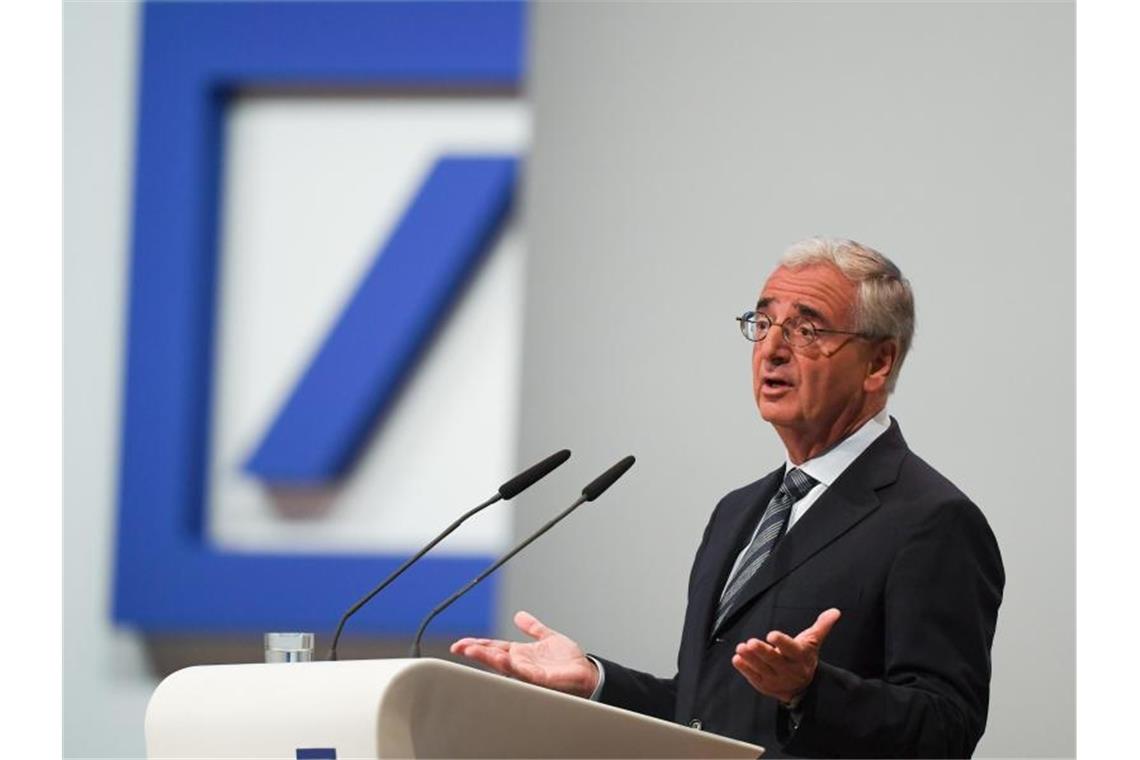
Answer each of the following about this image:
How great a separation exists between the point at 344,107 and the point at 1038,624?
2992 mm

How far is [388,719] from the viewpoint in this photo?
1.49 m

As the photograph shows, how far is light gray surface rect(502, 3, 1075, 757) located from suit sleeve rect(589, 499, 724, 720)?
481 mm

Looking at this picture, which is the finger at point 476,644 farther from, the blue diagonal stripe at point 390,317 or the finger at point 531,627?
the blue diagonal stripe at point 390,317

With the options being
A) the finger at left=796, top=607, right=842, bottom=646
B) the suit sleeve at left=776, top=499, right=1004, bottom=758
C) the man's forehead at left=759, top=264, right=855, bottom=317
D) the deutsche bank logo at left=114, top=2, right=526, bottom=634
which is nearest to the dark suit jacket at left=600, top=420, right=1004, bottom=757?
the suit sleeve at left=776, top=499, right=1004, bottom=758

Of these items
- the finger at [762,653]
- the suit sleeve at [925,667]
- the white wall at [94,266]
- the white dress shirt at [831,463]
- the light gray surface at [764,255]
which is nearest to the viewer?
the finger at [762,653]

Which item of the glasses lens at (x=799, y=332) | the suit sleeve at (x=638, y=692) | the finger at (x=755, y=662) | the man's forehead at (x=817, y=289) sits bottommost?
the suit sleeve at (x=638, y=692)

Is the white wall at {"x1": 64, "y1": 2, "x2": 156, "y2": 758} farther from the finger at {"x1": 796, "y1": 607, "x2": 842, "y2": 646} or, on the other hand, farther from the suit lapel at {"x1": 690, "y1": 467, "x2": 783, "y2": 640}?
the finger at {"x1": 796, "y1": 607, "x2": 842, "y2": 646}

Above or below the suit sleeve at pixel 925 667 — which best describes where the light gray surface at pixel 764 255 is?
above

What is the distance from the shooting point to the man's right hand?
204 centimetres

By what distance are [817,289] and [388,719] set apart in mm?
1209

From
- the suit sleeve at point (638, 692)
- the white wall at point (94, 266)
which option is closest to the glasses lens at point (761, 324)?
the suit sleeve at point (638, 692)

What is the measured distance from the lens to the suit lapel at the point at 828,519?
2.29 m

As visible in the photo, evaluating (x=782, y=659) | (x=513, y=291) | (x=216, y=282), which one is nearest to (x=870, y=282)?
(x=782, y=659)

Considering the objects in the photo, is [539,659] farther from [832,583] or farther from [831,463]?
[831,463]
